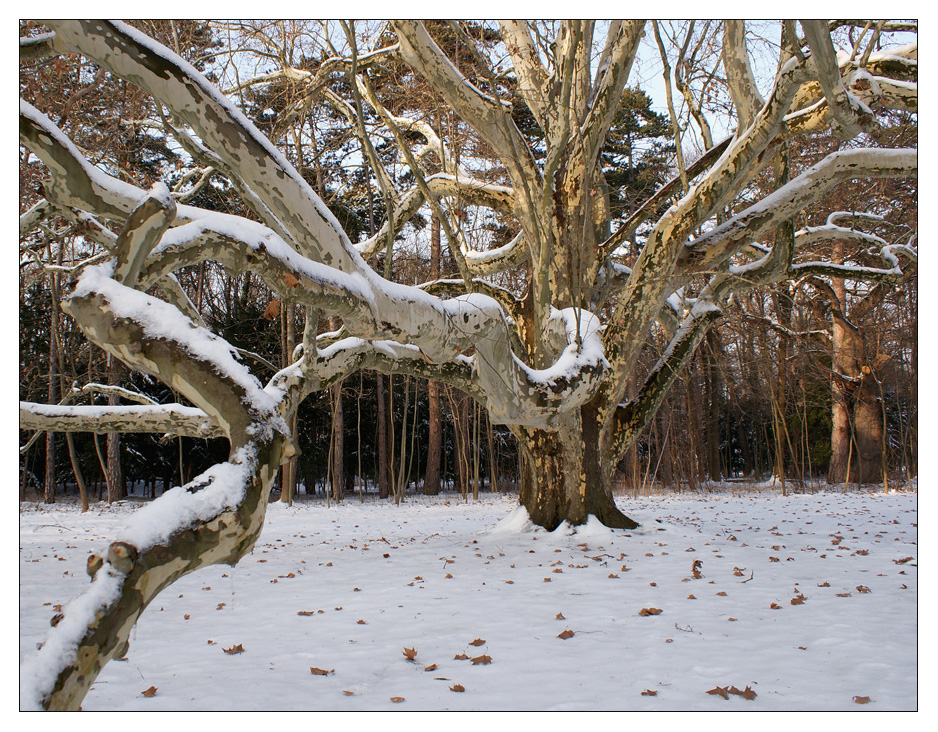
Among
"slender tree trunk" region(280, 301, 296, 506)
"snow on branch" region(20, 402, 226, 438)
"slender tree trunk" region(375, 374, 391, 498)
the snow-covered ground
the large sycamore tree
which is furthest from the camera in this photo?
"slender tree trunk" region(375, 374, 391, 498)

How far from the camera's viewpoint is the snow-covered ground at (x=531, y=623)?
115 inches

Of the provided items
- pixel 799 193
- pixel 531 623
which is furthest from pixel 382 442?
pixel 531 623

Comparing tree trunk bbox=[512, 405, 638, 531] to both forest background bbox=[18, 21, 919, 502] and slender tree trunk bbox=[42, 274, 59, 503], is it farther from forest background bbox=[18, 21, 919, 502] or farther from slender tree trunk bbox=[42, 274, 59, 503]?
slender tree trunk bbox=[42, 274, 59, 503]

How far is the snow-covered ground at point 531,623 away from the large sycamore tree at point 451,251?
103 cm

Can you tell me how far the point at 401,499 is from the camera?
1638 centimetres

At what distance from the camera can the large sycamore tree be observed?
2.38 metres

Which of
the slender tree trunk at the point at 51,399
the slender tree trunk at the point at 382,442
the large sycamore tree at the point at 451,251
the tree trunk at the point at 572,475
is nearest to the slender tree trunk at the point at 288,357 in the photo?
the slender tree trunk at the point at 382,442

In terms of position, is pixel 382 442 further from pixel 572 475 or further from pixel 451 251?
pixel 451 251

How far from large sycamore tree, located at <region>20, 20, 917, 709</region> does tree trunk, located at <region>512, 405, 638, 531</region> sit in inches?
1.0

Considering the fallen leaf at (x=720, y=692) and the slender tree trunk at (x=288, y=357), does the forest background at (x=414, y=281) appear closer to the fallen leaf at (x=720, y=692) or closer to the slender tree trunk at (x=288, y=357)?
the slender tree trunk at (x=288, y=357)

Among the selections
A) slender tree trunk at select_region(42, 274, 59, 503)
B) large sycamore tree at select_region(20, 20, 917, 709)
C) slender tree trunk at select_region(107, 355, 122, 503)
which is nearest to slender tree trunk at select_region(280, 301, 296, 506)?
slender tree trunk at select_region(107, 355, 122, 503)

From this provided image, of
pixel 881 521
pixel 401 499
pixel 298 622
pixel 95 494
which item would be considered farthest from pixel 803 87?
pixel 95 494

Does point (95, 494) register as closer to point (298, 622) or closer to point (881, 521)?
point (298, 622)
